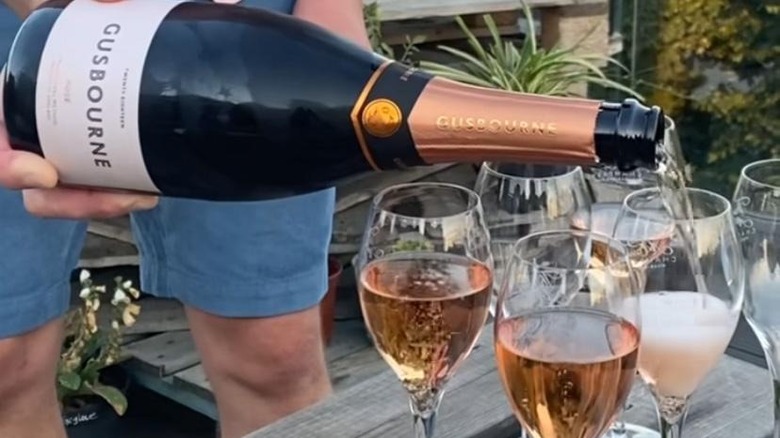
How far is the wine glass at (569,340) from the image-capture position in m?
0.84

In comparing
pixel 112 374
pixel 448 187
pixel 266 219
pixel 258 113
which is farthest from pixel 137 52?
pixel 112 374

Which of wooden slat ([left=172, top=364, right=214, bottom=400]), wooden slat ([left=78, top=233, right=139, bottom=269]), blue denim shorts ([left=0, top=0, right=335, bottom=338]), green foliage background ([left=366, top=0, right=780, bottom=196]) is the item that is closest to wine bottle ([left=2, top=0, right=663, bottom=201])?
blue denim shorts ([left=0, top=0, right=335, bottom=338])

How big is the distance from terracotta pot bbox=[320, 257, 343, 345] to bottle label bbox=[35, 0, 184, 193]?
1.46 metres

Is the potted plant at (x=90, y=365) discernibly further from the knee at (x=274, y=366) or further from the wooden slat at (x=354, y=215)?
the knee at (x=274, y=366)

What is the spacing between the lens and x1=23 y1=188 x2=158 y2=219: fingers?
3.32 feet

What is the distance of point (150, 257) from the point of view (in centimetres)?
154

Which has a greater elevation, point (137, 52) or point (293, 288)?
point (137, 52)

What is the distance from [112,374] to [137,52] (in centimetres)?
159

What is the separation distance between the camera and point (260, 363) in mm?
1511

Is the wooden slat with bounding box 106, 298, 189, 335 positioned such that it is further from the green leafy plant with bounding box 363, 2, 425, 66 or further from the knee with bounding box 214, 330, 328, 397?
the knee with bounding box 214, 330, 328, 397

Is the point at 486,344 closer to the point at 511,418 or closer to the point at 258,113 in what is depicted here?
the point at 511,418

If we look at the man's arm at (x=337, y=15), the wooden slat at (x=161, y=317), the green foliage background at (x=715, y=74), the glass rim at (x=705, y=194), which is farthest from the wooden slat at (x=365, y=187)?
the glass rim at (x=705, y=194)

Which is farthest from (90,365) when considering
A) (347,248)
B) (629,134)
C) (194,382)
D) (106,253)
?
(629,134)

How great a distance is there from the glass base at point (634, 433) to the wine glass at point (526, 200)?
5.3 inches
